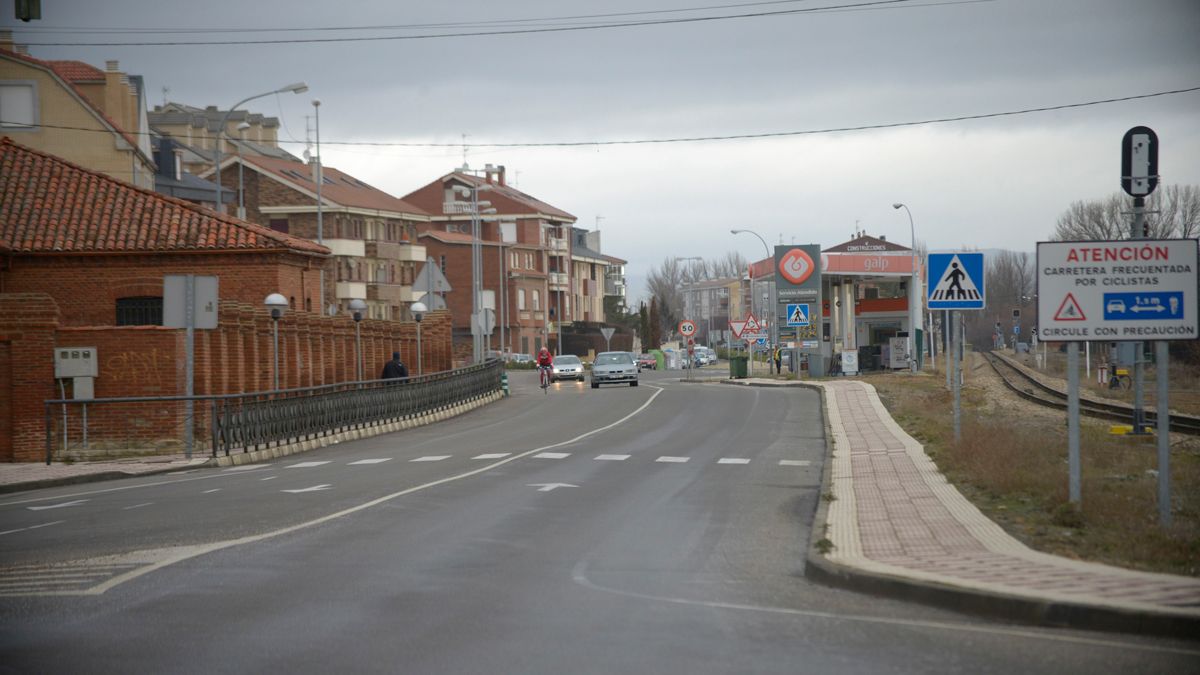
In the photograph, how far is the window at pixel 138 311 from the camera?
36.0 meters

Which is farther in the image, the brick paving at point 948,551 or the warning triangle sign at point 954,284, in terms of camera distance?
the warning triangle sign at point 954,284

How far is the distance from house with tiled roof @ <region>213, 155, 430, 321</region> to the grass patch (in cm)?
6477

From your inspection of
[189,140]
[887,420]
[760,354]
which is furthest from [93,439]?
[760,354]

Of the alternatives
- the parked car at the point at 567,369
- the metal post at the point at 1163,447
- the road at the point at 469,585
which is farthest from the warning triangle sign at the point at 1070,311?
the parked car at the point at 567,369

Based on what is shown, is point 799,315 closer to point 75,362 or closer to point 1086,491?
point 75,362

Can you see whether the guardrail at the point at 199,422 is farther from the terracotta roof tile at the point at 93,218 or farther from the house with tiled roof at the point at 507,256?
the house with tiled roof at the point at 507,256

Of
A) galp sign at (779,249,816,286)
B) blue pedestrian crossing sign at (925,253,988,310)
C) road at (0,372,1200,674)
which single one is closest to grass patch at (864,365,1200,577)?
road at (0,372,1200,674)

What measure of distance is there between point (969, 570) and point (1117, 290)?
3907 millimetres

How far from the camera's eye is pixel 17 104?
2078 inches

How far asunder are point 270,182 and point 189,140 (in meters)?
13.1

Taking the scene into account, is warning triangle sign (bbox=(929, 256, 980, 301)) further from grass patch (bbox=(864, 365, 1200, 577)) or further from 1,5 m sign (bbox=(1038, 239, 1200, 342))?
1,5 m sign (bbox=(1038, 239, 1200, 342))

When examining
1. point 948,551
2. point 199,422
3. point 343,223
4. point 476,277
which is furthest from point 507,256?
point 948,551

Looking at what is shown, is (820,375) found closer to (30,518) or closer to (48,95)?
(48,95)

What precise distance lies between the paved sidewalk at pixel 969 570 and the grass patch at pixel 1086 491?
0.35 metres
